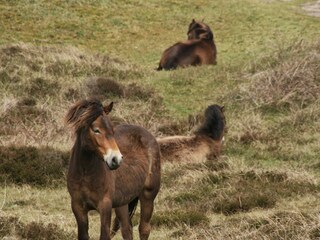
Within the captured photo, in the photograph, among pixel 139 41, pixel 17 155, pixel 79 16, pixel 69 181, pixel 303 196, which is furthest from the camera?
pixel 79 16

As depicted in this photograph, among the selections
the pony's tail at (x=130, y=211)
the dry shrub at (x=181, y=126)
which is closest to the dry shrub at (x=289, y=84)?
the dry shrub at (x=181, y=126)

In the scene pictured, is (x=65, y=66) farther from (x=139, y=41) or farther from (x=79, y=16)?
(x=79, y=16)

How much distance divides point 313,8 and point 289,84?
22.8 metres

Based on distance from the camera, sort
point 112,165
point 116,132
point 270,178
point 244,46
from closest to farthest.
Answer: point 112,165
point 116,132
point 270,178
point 244,46

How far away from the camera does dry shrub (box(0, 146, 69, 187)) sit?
41.1 feet

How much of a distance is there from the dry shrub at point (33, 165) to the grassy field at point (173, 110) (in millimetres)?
23

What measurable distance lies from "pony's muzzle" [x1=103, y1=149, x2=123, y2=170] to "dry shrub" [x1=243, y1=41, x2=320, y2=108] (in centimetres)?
1147

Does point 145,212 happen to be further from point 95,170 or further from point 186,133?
point 186,133

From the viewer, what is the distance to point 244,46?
2792 cm

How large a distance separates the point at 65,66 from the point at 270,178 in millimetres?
11274

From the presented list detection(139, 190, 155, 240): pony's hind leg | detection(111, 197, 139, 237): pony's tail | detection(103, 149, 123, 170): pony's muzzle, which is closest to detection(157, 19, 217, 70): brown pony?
detection(111, 197, 139, 237): pony's tail

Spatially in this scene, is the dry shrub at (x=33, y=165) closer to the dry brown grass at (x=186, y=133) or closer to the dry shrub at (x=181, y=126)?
the dry brown grass at (x=186, y=133)

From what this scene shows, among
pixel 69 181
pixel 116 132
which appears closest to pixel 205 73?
pixel 116 132

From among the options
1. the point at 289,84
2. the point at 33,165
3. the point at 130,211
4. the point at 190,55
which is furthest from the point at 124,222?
the point at 190,55
